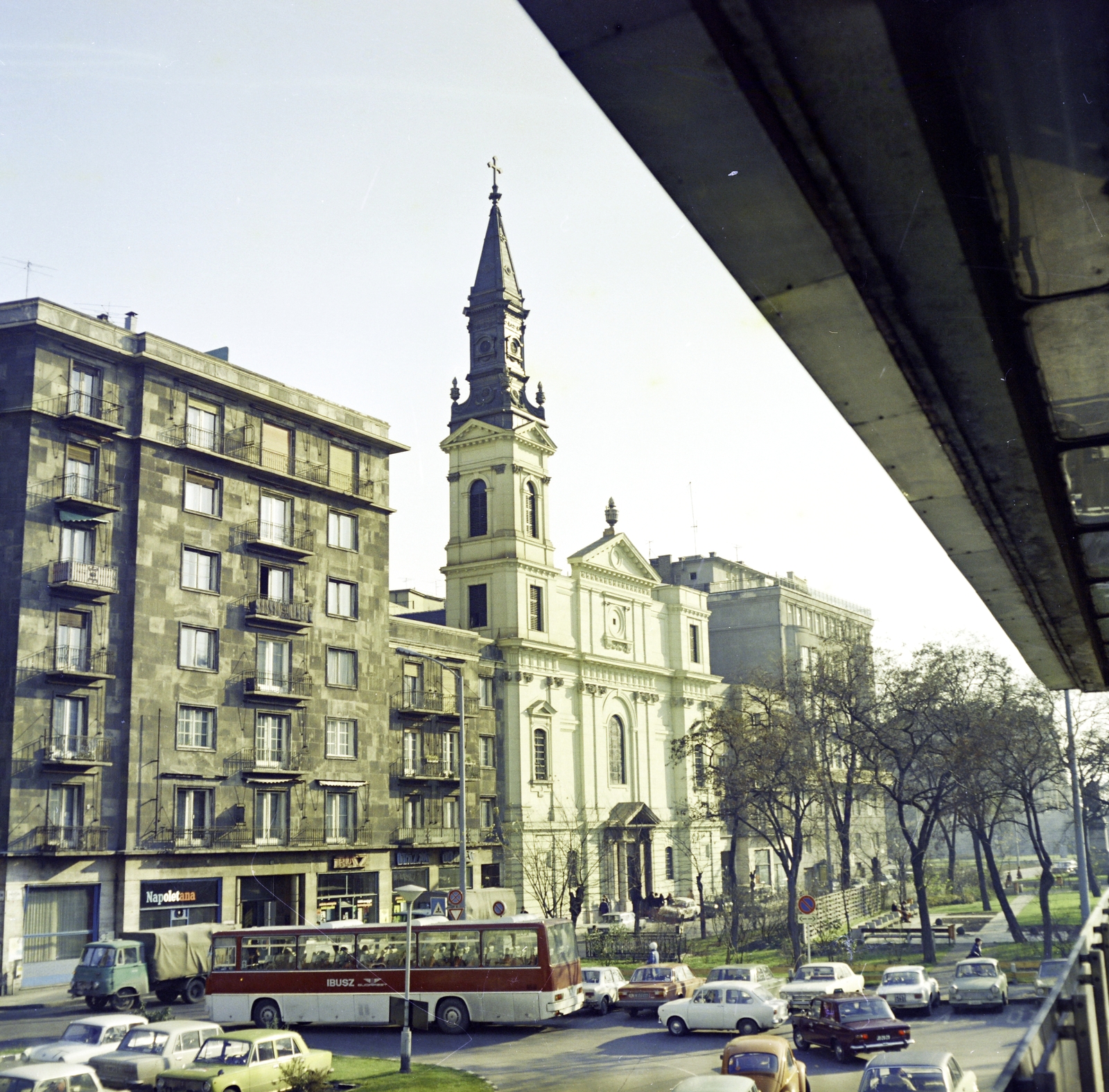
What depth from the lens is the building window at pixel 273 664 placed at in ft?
158

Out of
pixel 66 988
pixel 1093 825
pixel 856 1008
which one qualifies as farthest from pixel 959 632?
pixel 66 988

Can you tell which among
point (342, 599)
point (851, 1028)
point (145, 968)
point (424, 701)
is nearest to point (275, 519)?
point (342, 599)

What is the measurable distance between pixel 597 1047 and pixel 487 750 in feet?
125

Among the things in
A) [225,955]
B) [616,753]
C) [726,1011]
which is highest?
[616,753]

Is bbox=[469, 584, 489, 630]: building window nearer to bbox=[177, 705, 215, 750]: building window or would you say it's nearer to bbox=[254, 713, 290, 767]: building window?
bbox=[254, 713, 290, 767]: building window

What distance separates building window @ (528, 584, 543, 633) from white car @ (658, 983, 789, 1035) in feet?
140

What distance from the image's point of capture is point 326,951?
31922 millimetres

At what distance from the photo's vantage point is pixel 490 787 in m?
63.1

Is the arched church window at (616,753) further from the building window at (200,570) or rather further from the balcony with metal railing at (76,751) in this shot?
the balcony with metal railing at (76,751)

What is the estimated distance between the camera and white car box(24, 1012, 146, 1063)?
74.1 feet

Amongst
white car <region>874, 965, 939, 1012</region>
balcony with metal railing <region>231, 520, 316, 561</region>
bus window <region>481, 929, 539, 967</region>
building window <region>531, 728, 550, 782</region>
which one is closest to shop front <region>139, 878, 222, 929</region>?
balcony with metal railing <region>231, 520, 316, 561</region>

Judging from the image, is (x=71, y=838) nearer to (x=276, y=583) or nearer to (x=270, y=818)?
(x=270, y=818)

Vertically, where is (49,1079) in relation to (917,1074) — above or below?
above

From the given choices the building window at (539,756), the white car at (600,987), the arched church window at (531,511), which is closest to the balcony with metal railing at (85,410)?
the white car at (600,987)
